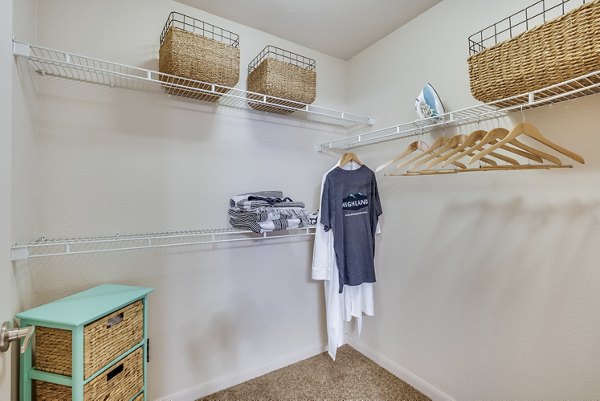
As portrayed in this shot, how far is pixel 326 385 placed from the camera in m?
1.91

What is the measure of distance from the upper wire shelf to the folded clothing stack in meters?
1.29

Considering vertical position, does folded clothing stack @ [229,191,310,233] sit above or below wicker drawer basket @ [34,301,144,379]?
above

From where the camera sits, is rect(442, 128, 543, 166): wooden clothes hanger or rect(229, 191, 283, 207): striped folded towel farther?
rect(229, 191, 283, 207): striped folded towel

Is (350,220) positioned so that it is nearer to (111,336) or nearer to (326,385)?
(326,385)

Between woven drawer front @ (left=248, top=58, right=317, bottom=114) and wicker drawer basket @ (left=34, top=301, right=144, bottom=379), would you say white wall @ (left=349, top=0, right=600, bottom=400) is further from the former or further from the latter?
wicker drawer basket @ (left=34, top=301, right=144, bottom=379)

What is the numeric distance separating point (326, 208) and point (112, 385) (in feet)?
4.51

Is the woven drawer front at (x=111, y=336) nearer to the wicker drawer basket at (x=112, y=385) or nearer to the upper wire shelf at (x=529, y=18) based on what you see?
the wicker drawer basket at (x=112, y=385)

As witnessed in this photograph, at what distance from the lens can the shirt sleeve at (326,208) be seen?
1815 millimetres

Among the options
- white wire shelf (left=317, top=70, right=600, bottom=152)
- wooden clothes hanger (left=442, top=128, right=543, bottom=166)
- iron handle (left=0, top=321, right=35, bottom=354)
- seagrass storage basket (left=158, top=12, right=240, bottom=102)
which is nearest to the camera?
iron handle (left=0, top=321, right=35, bottom=354)

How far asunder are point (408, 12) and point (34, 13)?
2.08 metres

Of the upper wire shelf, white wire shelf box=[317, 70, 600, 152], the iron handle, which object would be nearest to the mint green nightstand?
the iron handle

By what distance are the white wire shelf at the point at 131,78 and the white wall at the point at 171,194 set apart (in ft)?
0.17

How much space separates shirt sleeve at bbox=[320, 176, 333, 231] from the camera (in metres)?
1.82

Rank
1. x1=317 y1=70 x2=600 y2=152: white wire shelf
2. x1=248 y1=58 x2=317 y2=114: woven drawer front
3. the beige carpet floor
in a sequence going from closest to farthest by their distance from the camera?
x1=317 y1=70 x2=600 y2=152: white wire shelf < x1=248 y1=58 x2=317 y2=114: woven drawer front < the beige carpet floor
